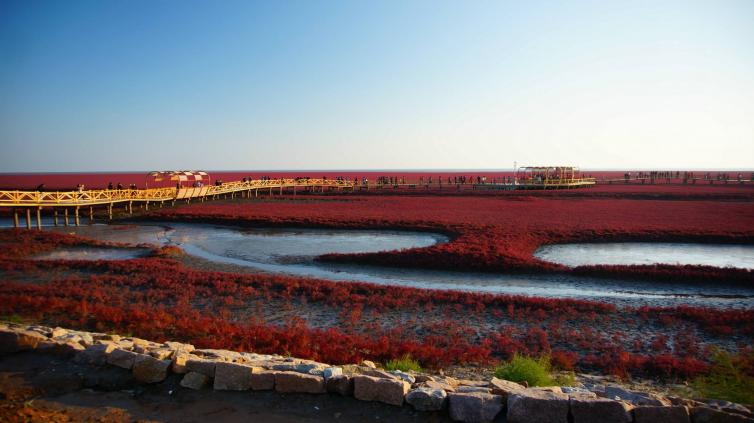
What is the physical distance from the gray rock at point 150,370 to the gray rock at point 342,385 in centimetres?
281

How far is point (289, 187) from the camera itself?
75.2 m

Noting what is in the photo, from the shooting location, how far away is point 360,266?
69.6ft

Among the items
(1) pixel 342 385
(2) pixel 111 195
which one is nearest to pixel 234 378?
(1) pixel 342 385

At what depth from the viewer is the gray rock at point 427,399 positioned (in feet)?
20.6

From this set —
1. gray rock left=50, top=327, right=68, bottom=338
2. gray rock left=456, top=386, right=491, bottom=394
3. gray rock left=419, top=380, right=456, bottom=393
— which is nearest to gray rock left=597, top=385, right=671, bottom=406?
gray rock left=456, top=386, right=491, bottom=394

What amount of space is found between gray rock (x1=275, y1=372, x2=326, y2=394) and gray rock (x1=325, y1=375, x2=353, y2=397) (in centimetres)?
16

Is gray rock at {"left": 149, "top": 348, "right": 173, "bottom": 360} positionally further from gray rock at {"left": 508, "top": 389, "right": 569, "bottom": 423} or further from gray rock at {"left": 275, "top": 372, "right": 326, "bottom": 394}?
gray rock at {"left": 508, "top": 389, "right": 569, "bottom": 423}

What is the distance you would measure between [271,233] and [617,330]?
2449 cm

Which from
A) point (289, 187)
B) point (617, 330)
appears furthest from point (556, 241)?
point (289, 187)

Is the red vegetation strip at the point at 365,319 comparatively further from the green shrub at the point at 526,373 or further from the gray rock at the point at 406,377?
the gray rock at the point at 406,377

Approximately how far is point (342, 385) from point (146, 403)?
295 cm

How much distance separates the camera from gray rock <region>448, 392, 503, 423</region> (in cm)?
606

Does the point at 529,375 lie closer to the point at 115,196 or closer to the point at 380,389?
the point at 380,389

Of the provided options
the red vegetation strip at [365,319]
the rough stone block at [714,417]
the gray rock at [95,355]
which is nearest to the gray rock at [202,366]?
the gray rock at [95,355]
